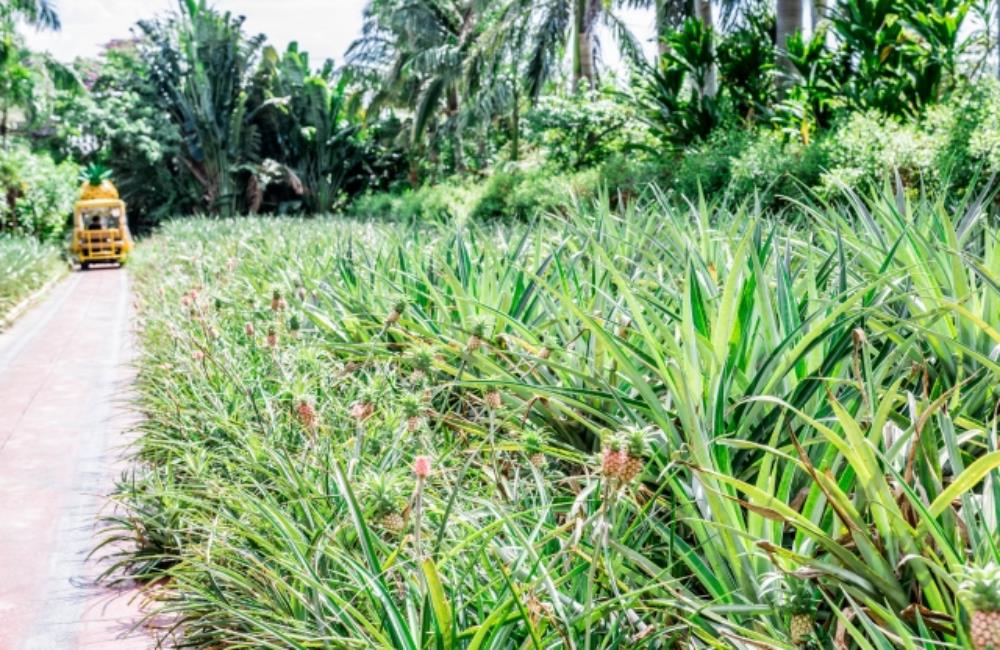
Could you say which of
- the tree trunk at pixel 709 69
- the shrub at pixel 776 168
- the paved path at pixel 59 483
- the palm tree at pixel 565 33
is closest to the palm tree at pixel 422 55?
the palm tree at pixel 565 33

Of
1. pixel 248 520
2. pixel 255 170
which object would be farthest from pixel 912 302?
pixel 255 170

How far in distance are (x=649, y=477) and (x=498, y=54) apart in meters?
22.1

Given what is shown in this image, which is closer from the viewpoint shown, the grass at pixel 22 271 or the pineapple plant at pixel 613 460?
the pineapple plant at pixel 613 460

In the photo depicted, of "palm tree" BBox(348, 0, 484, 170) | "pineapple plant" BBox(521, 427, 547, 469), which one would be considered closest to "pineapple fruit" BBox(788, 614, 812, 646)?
"pineapple plant" BBox(521, 427, 547, 469)

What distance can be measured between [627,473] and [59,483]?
4.55 meters

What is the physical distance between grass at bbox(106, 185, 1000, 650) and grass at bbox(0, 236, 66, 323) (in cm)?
1109

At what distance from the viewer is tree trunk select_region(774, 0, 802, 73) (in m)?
15.2

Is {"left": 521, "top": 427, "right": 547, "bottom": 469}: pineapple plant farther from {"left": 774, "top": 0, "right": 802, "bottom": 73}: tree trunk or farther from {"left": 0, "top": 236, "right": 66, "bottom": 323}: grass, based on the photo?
{"left": 774, "top": 0, "right": 802, "bottom": 73}: tree trunk

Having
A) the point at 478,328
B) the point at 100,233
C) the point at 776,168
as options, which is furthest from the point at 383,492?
the point at 100,233

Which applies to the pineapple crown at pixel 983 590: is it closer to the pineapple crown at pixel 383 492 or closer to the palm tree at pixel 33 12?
the pineapple crown at pixel 383 492

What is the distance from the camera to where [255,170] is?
121 feet

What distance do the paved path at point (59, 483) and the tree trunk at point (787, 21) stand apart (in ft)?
33.8

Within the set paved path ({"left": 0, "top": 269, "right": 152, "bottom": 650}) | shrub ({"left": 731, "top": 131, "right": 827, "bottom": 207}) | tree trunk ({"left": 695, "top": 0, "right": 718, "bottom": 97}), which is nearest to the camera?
paved path ({"left": 0, "top": 269, "right": 152, "bottom": 650})

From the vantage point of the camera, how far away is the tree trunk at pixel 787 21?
15.2 metres
